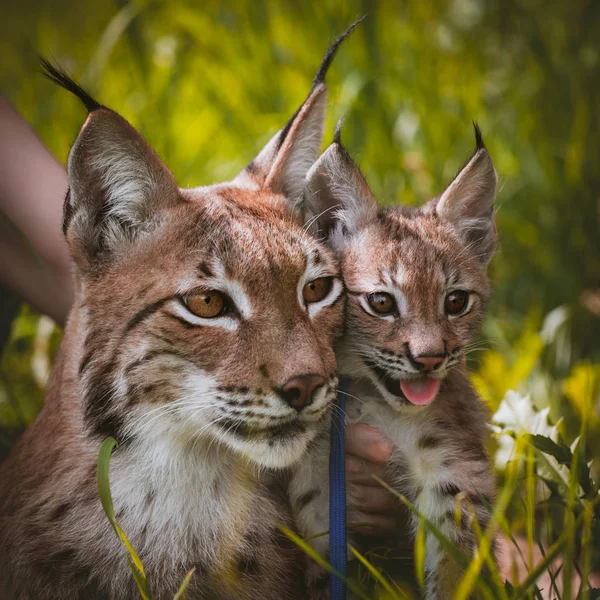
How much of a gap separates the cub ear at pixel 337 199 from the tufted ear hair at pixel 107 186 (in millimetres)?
454

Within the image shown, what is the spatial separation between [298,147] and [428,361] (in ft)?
2.73

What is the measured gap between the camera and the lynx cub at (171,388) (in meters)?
1.87

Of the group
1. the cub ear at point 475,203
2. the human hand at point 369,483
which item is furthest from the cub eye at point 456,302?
the human hand at point 369,483

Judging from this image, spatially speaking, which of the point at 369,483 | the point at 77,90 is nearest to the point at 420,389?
the point at 369,483

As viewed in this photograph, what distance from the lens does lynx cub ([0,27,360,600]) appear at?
187cm

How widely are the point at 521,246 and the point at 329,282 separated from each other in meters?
2.80

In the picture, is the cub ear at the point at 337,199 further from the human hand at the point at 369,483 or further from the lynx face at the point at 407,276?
the human hand at the point at 369,483

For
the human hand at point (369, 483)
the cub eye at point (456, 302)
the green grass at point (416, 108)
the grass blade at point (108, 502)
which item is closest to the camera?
the grass blade at point (108, 502)

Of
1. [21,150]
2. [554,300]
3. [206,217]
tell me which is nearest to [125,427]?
[206,217]

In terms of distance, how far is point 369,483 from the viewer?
90.6 inches

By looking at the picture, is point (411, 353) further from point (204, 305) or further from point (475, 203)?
point (475, 203)

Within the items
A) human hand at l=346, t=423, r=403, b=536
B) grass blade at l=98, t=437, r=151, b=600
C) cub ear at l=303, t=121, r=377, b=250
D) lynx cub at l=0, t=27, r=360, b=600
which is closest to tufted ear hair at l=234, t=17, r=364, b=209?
cub ear at l=303, t=121, r=377, b=250

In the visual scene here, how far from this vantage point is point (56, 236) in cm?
304

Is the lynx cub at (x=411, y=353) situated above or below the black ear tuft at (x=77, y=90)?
below
